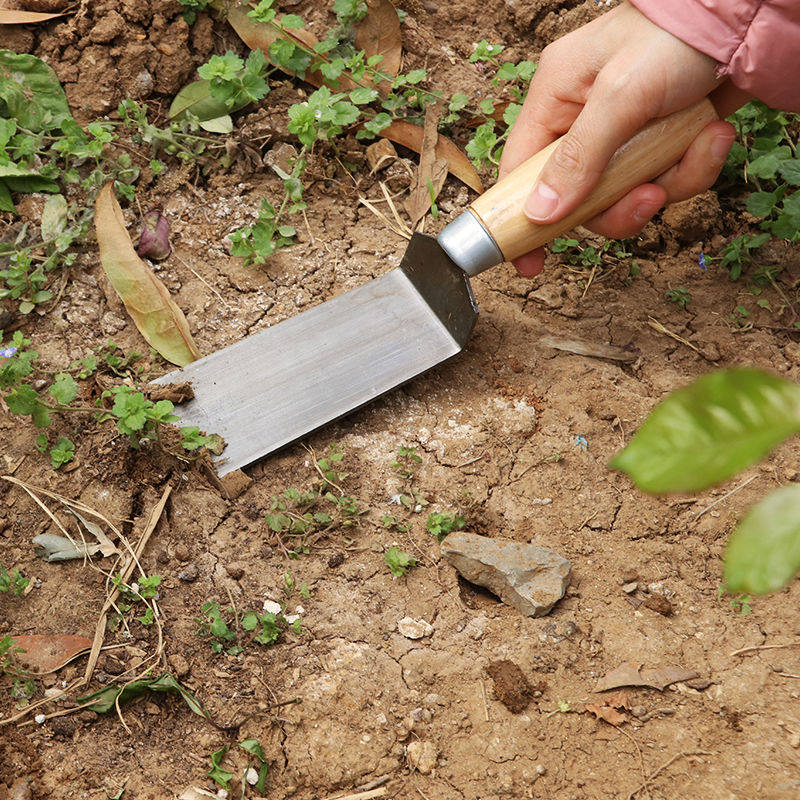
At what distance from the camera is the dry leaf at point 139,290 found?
248 cm

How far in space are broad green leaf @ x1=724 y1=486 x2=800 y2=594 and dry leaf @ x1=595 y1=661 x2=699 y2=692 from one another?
1.32 metres

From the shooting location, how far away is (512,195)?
7.27 ft

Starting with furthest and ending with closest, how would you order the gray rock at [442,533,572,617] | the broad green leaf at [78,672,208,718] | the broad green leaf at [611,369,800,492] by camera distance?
the gray rock at [442,533,572,617] < the broad green leaf at [78,672,208,718] < the broad green leaf at [611,369,800,492]

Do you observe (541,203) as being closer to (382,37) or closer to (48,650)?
(382,37)

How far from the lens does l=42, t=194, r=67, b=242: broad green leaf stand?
8.79 feet

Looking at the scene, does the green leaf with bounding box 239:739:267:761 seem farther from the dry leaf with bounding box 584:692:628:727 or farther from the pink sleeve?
the pink sleeve

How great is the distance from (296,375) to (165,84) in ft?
4.39

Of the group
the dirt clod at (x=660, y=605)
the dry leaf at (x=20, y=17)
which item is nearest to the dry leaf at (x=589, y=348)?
the dirt clod at (x=660, y=605)

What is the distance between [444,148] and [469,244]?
2.78 feet

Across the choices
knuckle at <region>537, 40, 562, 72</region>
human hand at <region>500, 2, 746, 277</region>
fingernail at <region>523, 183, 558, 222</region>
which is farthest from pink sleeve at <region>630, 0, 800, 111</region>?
fingernail at <region>523, 183, 558, 222</region>

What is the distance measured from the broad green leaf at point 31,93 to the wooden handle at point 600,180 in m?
1.58

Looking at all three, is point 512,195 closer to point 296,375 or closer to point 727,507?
point 296,375

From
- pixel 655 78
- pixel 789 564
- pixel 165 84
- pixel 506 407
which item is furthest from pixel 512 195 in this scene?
pixel 789 564

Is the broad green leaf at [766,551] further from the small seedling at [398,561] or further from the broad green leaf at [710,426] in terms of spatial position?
the small seedling at [398,561]
